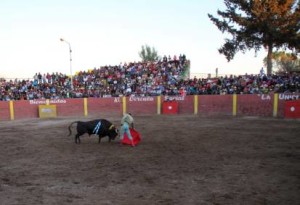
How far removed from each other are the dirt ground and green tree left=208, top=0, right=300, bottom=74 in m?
20.7

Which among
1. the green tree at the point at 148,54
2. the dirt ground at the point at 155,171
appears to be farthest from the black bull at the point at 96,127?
the green tree at the point at 148,54

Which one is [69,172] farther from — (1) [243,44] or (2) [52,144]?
(1) [243,44]

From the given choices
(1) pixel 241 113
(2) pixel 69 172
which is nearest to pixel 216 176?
(2) pixel 69 172

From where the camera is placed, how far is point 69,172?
31.0ft

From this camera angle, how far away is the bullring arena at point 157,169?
727cm

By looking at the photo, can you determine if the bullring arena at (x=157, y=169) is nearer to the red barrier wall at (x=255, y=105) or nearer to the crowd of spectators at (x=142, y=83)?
the red barrier wall at (x=255, y=105)

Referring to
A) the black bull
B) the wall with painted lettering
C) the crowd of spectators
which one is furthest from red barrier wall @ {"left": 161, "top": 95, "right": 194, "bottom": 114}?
the black bull

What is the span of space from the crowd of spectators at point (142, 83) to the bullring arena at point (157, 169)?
40.4 ft

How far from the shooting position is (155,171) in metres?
9.31

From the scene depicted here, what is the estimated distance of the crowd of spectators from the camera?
94.1 ft

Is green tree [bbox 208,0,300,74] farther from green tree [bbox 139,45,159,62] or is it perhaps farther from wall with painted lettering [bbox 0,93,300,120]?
green tree [bbox 139,45,159,62]

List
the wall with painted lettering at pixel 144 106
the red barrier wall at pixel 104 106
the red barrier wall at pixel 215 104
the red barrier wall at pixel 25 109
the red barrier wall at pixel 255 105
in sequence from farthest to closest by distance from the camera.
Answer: the red barrier wall at pixel 104 106
the red barrier wall at pixel 25 109
the red barrier wall at pixel 215 104
the wall with painted lettering at pixel 144 106
the red barrier wall at pixel 255 105

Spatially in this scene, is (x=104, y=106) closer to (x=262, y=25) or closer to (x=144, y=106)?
(x=144, y=106)

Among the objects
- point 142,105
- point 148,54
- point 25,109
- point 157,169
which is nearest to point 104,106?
point 142,105
